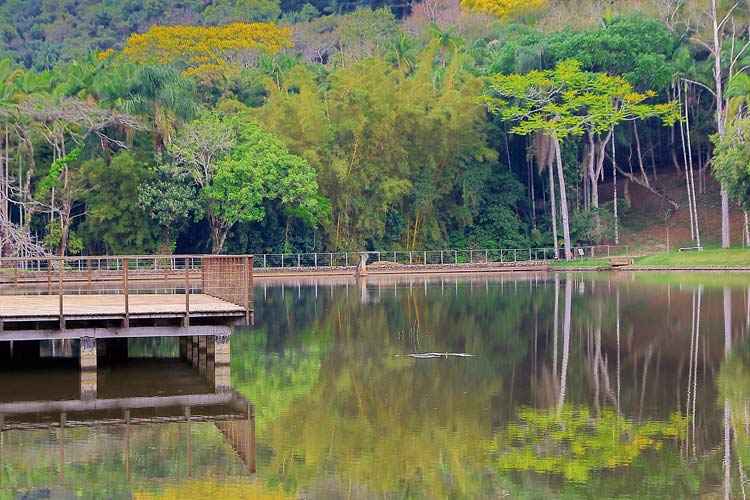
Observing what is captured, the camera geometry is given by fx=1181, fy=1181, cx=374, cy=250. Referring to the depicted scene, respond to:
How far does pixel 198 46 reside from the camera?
7850 cm

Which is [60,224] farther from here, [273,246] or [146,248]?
[273,246]

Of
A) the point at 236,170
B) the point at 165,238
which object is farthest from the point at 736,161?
the point at 165,238

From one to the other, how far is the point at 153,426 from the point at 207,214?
39114 millimetres

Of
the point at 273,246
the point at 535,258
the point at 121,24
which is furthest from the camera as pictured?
the point at 121,24

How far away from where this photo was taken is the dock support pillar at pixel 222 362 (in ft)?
61.5

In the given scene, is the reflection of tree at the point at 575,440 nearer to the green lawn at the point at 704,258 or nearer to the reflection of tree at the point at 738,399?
the reflection of tree at the point at 738,399

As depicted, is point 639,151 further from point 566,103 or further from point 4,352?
point 4,352

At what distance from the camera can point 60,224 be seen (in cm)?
5153

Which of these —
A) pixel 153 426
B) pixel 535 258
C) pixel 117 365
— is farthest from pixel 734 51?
pixel 153 426

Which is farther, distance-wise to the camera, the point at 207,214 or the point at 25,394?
the point at 207,214

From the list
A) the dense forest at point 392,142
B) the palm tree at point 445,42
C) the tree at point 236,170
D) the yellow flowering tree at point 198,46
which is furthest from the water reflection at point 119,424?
the yellow flowering tree at point 198,46

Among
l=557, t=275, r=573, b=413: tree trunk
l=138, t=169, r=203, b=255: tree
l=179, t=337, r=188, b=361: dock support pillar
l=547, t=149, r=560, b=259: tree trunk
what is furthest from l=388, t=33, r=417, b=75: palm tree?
l=179, t=337, r=188, b=361: dock support pillar

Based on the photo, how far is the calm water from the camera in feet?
40.2

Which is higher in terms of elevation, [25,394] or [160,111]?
[160,111]
